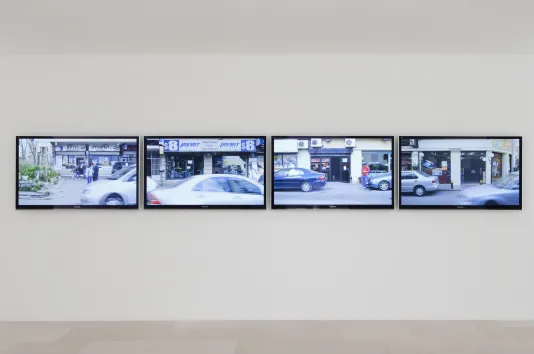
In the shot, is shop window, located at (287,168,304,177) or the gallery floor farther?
shop window, located at (287,168,304,177)

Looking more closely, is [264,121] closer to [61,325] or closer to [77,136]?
[77,136]

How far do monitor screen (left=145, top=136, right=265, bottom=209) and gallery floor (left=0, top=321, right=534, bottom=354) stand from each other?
3.92ft

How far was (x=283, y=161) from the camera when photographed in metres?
4.49

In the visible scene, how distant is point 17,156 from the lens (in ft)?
14.7

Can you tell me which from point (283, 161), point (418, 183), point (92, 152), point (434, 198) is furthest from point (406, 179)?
point (92, 152)

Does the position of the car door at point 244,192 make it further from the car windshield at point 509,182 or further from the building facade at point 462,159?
the car windshield at point 509,182

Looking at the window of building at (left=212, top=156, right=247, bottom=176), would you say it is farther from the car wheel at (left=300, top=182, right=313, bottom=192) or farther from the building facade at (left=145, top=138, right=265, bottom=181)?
the car wheel at (left=300, top=182, right=313, bottom=192)

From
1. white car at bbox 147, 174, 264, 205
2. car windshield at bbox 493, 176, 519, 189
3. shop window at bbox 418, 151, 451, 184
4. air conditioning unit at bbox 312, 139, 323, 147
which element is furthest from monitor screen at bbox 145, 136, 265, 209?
car windshield at bbox 493, 176, 519, 189

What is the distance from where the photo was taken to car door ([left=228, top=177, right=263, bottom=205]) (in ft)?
14.7

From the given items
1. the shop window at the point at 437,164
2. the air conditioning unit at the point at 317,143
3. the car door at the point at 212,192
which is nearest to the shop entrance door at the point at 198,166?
the car door at the point at 212,192

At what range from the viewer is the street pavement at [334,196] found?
4473mm

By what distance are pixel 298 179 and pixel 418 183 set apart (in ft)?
3.84

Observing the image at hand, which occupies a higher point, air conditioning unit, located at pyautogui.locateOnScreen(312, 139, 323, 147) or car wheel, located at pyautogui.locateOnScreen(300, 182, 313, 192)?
air conditioning unit, located at pyautogui.locateOnScreen(312, 139, 323, 147)

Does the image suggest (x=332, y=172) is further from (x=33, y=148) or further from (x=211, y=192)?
(x=33, y=148)
